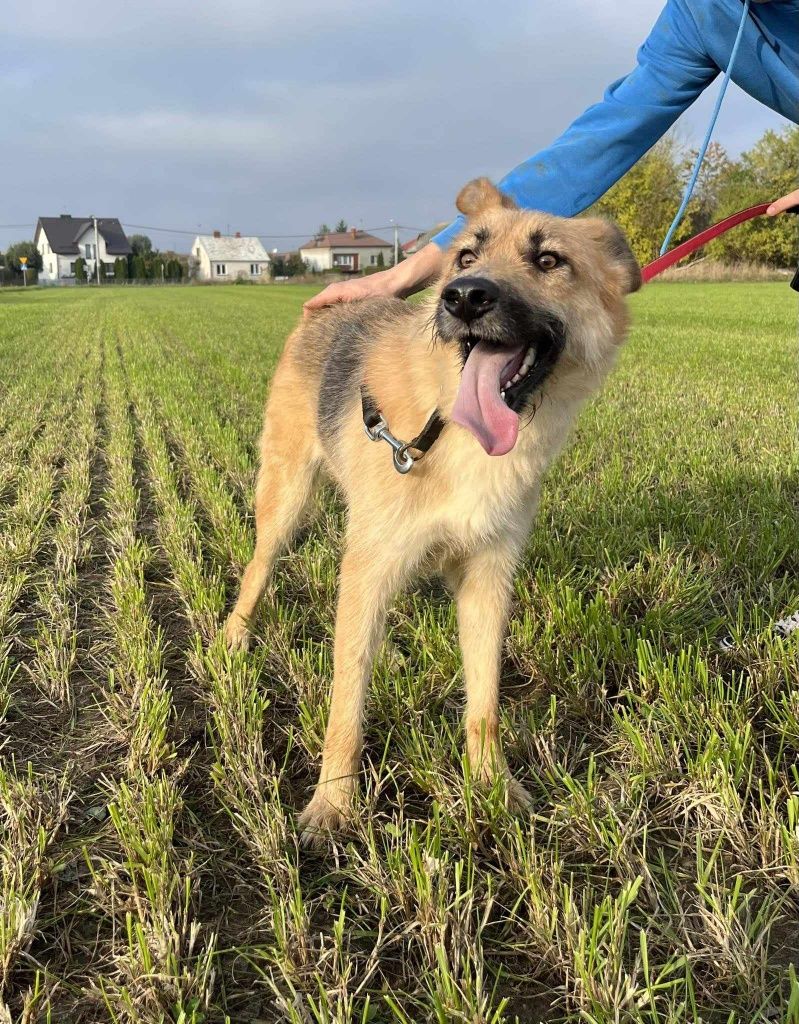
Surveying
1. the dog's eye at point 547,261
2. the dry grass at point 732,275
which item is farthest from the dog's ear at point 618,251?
the dry grass at point 732,275

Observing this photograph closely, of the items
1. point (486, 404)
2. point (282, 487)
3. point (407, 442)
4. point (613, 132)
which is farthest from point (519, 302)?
point (282, 487)

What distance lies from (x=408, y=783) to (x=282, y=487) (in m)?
1.79

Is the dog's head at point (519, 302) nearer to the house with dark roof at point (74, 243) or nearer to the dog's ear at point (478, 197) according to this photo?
the dog's ear at point (478, 197)

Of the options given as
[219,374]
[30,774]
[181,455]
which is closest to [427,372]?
[30,774]

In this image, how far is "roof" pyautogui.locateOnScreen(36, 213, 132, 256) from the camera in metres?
110

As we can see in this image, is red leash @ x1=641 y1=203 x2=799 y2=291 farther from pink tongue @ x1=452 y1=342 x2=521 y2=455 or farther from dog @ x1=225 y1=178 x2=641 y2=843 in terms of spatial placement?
pink tongue @ x1=452 y1=342 x2=521 y2=455

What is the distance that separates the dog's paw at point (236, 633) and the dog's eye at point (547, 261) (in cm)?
195

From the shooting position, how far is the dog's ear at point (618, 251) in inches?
111

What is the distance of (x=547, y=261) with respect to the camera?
2.60 metres

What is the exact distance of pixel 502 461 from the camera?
243 cm

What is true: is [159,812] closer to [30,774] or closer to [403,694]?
[30,774]

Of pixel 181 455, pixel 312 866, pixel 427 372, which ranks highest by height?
pixel 427 372

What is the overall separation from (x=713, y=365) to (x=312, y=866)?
1177cm

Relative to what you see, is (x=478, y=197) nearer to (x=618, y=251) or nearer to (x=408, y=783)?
(x=618, y=251)
